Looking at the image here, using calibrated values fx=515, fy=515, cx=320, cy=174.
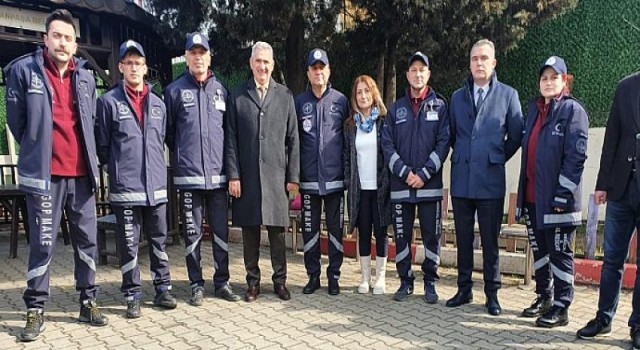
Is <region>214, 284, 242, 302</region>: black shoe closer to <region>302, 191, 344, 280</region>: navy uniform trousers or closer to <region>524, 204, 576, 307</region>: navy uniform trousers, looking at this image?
A: <region>302, 191, 344, 280</region>: navy uniform trousers

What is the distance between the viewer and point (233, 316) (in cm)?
396

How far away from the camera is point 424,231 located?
4250 mm

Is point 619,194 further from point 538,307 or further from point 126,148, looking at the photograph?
point 126,148

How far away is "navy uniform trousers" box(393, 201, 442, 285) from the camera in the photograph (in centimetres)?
419

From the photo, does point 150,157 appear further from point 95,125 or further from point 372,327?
point 372,327

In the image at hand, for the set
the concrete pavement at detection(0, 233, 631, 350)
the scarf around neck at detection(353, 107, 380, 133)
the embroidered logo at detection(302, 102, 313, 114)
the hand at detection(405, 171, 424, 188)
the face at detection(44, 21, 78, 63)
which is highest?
the face at detection(44, 21, 78, 63)

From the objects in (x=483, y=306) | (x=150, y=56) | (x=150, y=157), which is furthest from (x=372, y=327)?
(x=150, y=56)

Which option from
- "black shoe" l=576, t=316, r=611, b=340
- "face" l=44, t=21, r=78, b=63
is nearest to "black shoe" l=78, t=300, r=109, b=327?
"face" l=44, t=21, r=78, b=63

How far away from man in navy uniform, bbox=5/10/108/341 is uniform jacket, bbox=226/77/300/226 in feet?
3.49

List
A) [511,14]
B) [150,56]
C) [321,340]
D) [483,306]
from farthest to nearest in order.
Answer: [150,56] < [511,14] < [483,306] < [321,340]

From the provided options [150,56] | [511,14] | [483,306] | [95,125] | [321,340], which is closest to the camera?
[321,340]

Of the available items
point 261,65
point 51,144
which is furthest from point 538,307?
point 51,144

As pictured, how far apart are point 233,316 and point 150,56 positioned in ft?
19.3

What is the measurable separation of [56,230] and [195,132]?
1.22 m
